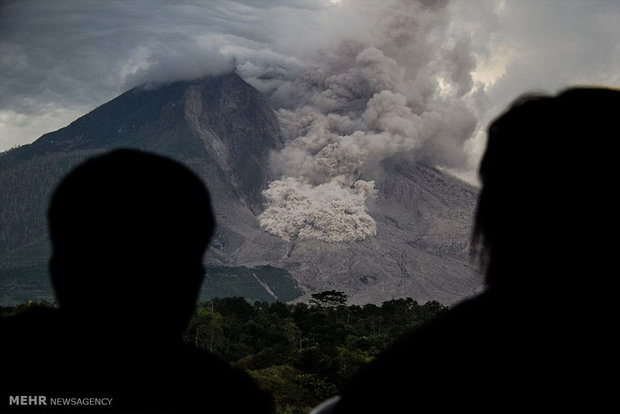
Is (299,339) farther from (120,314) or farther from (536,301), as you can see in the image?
(536,301)

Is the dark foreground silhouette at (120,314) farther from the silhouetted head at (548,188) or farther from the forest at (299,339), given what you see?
the forest at (299,339)

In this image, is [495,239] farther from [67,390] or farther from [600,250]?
[67,390]

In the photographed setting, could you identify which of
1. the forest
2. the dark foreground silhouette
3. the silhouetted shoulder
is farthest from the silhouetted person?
the forest

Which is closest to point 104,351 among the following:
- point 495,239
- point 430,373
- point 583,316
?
point 430,373

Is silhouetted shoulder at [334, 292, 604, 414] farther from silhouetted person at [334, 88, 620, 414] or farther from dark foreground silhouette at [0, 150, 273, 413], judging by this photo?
dark foreground silhouette at [0, 150, 273, 413]

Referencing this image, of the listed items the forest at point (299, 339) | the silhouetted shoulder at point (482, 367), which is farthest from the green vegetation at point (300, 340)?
the silhouetted shoulder at point (482, 367)
